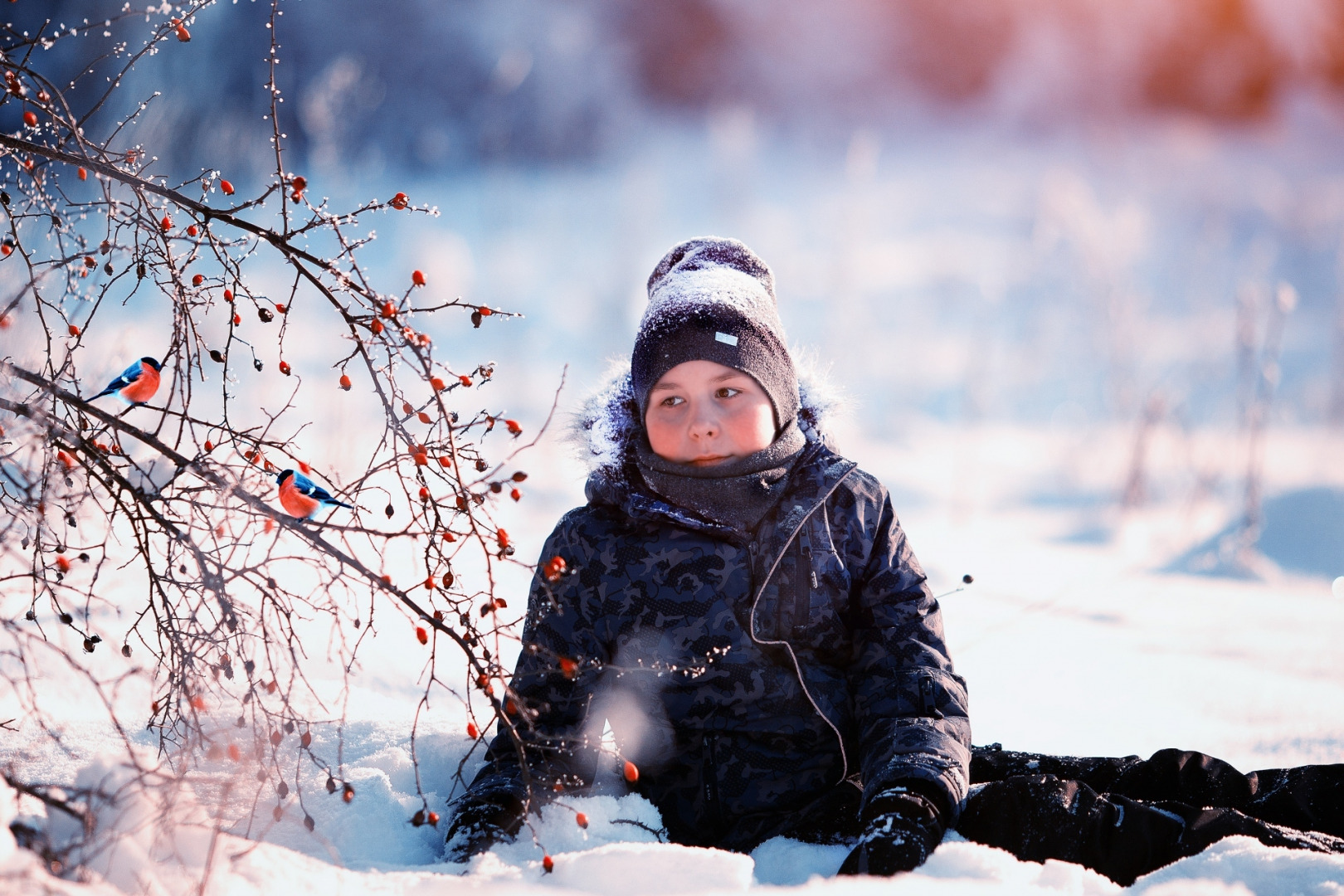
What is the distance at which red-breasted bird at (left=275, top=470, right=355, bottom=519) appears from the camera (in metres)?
1.59

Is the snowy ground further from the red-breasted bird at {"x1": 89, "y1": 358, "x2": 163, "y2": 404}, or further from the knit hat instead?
the red-breasted bird at {"x1": 89, "y1": 358, "x2": 163, "y2": 404}

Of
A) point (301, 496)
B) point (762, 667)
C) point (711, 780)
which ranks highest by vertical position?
point (301, 496)

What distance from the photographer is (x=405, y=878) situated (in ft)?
5.25

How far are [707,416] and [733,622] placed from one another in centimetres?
51

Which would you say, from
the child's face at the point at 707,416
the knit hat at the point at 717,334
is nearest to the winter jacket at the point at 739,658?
the child's face at the point at 707,416

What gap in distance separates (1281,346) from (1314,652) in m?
4.35

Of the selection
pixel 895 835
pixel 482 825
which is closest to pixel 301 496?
pixel 482 825

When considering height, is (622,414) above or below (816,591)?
above

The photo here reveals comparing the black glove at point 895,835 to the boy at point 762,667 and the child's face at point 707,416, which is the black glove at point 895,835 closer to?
the boy at point 762,667

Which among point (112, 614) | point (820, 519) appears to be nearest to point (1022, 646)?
point (820, 519)

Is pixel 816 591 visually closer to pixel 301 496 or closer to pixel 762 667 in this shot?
pixel 762 667

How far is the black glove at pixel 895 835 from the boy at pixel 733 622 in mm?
117

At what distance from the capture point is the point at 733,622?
218cm

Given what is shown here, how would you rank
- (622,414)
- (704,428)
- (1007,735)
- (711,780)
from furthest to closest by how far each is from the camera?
(1007,735), (622,414), (704,428), (711,780)
